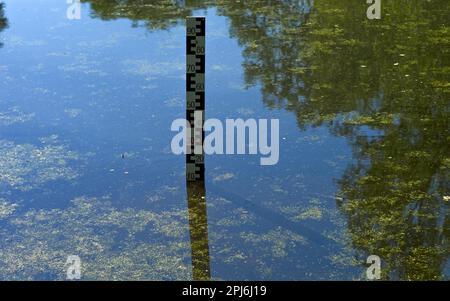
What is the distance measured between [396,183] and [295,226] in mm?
706

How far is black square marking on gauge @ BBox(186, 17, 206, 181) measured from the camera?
394 cm

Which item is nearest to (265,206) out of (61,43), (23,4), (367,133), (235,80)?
(367,133)

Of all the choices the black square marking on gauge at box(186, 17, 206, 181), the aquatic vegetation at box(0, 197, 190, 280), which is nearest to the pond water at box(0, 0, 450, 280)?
the aquatic vegetation at box(0, 197, 190, 280)

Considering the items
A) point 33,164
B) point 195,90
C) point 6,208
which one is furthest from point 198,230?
point 33,164

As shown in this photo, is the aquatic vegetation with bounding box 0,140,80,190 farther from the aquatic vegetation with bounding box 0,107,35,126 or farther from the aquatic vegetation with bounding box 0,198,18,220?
the aquatic vegetation with bounding box 0,107,35,126

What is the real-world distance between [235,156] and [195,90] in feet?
1.98

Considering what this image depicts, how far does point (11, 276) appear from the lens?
10.9 feet

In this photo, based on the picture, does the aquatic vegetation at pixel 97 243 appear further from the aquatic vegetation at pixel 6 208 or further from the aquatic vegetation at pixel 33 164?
the aquatic vegetation at pixel 33 164

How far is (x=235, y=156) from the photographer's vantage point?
4.48 meters

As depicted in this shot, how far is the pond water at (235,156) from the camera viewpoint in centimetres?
351

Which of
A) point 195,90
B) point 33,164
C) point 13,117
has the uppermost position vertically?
point 195,90

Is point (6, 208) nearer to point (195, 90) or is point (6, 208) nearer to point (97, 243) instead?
point (97, 243)

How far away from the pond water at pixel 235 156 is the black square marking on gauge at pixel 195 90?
128 millimetres

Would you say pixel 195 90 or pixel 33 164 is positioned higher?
pixel 195 90
